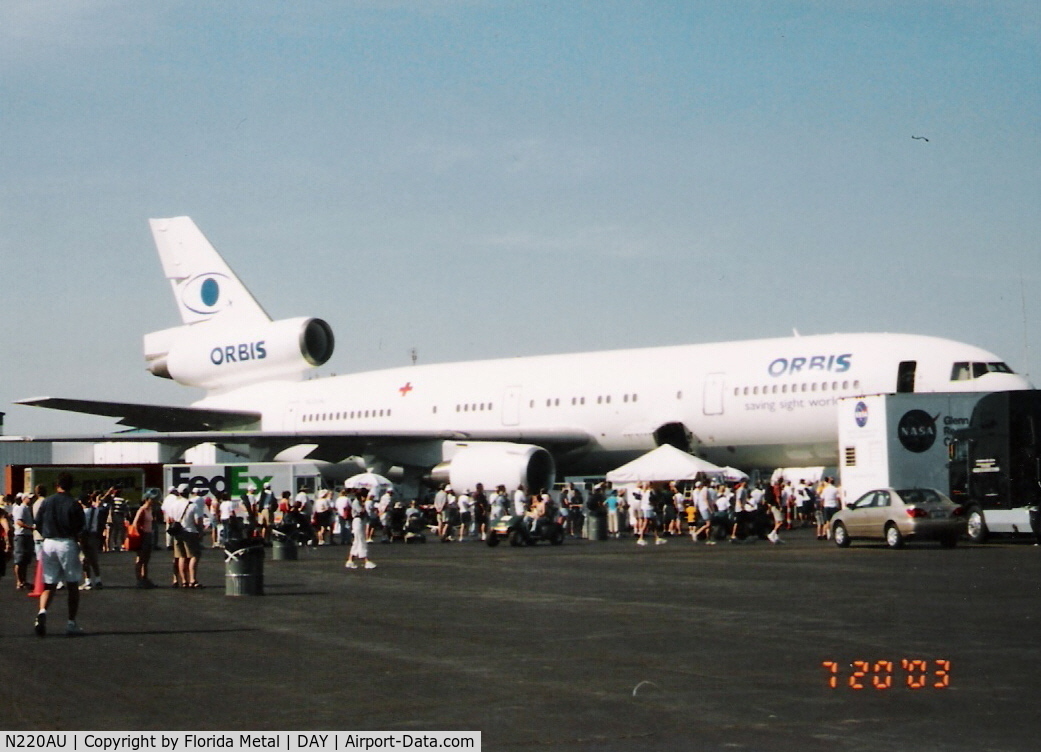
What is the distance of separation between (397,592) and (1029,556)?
42.8 feet

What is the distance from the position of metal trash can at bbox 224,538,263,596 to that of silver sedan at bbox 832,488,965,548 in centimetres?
1516

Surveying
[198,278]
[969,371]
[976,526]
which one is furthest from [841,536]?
[198,278]

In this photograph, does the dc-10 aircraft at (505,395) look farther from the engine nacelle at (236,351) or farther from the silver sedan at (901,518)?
the silver sedan at (901,518)

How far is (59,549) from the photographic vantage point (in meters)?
A: 15.8

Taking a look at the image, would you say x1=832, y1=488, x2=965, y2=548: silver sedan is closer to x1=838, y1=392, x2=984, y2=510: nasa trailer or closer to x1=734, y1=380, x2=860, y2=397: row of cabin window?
x1=838, y1=392, x2=984, y2=510: nasa trailer

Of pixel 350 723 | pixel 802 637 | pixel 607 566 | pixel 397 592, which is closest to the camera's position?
pixel 350 723

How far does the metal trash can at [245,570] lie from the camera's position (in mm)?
21281

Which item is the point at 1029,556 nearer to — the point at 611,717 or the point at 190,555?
the point at 190,555

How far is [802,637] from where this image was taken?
1423 cm

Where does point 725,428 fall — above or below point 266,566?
above

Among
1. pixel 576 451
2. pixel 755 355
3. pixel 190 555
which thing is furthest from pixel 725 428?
pixel 190 555

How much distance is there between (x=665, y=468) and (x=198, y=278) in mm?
25375

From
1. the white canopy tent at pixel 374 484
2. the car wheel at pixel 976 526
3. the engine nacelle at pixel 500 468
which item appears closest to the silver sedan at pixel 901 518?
the car wheel at pixel 976 526

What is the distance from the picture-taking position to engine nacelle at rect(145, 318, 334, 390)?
56.1 m
